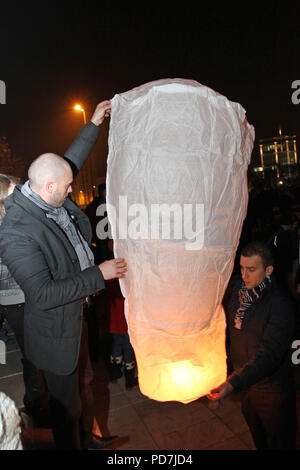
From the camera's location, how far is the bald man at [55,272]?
169cm

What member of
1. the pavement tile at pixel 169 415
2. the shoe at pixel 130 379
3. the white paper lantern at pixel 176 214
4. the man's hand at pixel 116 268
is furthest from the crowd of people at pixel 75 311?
the shoe at pixel 130 379

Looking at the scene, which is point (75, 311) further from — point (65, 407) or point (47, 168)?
point (47, 168)

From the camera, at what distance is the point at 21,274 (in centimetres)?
168

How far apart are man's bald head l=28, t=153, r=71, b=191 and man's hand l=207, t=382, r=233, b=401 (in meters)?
1.29

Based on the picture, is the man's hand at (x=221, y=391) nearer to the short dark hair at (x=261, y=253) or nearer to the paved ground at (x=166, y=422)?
the short dark hair at (x=261, y=253)

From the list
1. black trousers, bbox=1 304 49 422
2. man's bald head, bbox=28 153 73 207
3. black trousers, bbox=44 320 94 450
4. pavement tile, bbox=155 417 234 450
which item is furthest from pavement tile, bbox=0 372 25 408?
man's bald head, bbox=28 153 73 207

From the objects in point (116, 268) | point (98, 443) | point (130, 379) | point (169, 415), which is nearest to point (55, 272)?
point (116, 268)

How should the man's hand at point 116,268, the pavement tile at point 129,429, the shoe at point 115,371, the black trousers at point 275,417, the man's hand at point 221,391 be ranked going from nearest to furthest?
the man's hand at point 116,268 → the man's hand at point 221,391 → the black trousers at point 275,417 → the pavement tile at point 129,429 → the shoe at point 115,371

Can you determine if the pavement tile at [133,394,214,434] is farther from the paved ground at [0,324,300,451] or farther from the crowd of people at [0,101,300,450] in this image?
the crowd of people at [0,101,300,450]

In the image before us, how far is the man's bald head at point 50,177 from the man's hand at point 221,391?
1230mm

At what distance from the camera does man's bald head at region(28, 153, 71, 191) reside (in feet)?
5.82

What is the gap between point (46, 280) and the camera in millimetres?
1687

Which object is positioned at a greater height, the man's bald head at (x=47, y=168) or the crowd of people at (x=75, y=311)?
the man's bald head at (x=47, y=168)

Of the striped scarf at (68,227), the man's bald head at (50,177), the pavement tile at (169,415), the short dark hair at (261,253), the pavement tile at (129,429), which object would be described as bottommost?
the pavement tile at (129,429)
